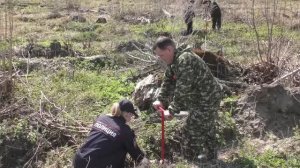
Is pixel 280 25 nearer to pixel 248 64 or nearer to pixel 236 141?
pixel 248 64

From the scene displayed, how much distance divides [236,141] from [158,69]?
2.28 metres

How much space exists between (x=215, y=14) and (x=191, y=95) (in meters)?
10.1

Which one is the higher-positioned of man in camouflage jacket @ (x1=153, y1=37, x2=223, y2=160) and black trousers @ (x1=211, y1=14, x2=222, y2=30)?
man in camouflage jacket @ (x1=153, y1=37, x2=223, y2=160)

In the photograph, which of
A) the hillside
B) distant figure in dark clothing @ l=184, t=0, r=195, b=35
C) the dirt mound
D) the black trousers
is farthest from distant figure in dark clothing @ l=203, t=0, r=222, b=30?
the dirt mound

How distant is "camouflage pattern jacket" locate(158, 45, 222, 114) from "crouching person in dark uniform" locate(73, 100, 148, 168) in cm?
65

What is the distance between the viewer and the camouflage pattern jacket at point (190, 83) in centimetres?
551

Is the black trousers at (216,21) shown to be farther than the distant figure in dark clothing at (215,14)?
Yes

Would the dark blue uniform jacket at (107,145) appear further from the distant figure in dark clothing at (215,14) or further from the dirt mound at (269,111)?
the distant figure in dark clothing at (215,14)

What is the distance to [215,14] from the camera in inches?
609

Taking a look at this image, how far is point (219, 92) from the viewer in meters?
5.85

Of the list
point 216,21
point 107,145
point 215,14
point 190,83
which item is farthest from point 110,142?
point 216,21

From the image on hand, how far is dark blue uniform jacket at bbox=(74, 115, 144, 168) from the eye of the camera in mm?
5148

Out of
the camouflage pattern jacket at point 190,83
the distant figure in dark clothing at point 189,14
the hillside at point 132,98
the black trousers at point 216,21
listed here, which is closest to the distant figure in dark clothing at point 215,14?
the black trousers at point 216,21

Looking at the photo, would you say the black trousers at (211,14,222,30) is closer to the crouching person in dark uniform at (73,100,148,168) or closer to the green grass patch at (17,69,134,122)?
the green grass patch at (17,69,134,122)
